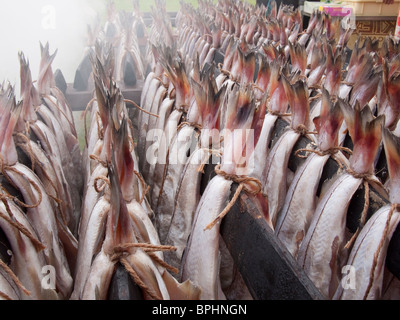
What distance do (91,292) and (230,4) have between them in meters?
4.01

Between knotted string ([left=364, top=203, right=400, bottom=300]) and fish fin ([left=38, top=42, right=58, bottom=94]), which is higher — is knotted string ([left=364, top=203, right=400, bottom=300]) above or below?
below

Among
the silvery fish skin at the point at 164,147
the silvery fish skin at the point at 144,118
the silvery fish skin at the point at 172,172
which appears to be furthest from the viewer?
the silvery fish skin at the point at 144,118

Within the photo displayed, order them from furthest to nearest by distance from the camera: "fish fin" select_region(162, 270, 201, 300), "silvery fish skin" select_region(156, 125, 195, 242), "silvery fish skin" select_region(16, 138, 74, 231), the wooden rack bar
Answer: the wooden rack bar < "silvery fish skin" select_region(156, 125, 195, 242) < "silvery fish skin" select_region(16, 138, 74, 231) < "fish fin" select_region(162, 270, 201, 300)

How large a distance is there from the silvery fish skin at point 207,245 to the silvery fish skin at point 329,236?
27 centimetres

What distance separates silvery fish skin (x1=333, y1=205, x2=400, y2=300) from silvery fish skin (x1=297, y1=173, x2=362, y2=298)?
0.11 metres

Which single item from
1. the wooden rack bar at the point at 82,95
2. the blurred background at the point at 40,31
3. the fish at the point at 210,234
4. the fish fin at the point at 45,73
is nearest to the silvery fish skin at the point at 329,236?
the fish at the point at 210,234

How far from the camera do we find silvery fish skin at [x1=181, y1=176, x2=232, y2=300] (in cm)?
104

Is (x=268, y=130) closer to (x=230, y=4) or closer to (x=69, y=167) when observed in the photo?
(x=69, y=167)

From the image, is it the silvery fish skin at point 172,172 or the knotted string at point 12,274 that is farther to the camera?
the silvery fish skin at point 172,172

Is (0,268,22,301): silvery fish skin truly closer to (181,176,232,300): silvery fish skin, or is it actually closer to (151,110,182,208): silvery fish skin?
(181,176,232,300): silvery fish skin

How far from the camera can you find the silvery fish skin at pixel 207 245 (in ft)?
3.43

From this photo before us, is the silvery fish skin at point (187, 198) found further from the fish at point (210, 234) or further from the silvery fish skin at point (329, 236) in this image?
the silvery fish skin at point (329, 236)

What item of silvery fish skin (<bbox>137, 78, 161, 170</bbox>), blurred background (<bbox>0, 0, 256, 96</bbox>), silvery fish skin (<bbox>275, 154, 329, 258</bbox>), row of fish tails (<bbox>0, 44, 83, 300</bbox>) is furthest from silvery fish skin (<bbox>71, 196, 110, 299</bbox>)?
blurred background (<bbox>0, 0, 256, 96</bbox>)
